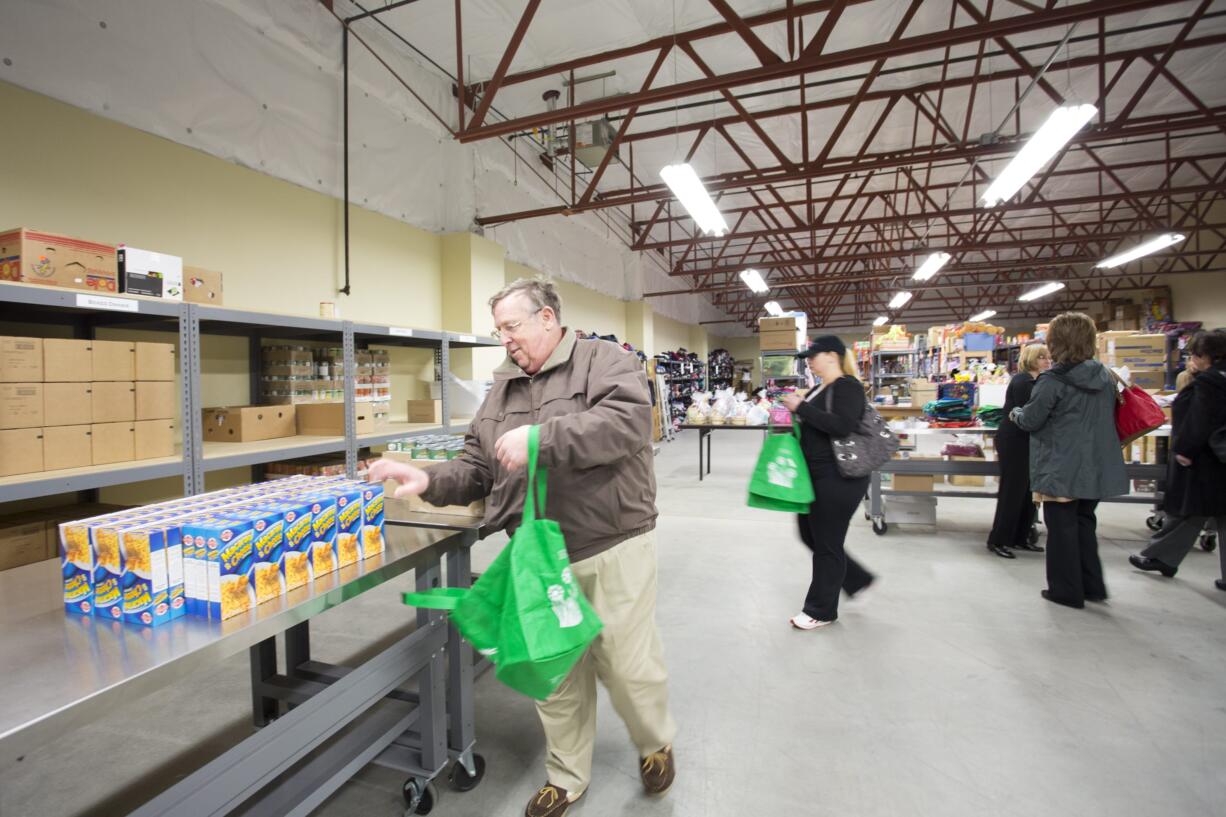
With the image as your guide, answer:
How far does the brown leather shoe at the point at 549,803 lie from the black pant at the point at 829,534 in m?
1.84

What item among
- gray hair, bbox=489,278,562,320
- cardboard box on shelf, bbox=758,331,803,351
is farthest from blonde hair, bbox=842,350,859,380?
cardboard box on shelf, bbox=758,331,803,351

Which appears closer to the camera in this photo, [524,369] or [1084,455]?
[524,369]

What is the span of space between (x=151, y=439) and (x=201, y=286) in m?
0.90

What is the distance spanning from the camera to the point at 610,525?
171 cm

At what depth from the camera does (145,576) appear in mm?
1217

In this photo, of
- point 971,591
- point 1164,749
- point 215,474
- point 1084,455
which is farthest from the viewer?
point 215,474

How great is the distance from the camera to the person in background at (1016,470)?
4.21 m

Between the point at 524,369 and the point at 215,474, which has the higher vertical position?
the point at 524,369

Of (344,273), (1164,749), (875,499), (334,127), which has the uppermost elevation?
(334,127)

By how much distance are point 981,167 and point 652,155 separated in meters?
5.54

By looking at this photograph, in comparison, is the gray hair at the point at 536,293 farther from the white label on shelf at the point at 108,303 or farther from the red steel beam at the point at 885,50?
the red steel beam at the point at 885,50

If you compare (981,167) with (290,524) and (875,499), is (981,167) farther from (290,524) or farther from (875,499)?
(290,524)

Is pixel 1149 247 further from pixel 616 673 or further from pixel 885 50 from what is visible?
pixel 616 673

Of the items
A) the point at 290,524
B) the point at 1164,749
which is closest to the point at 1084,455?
the point at 1164,749
